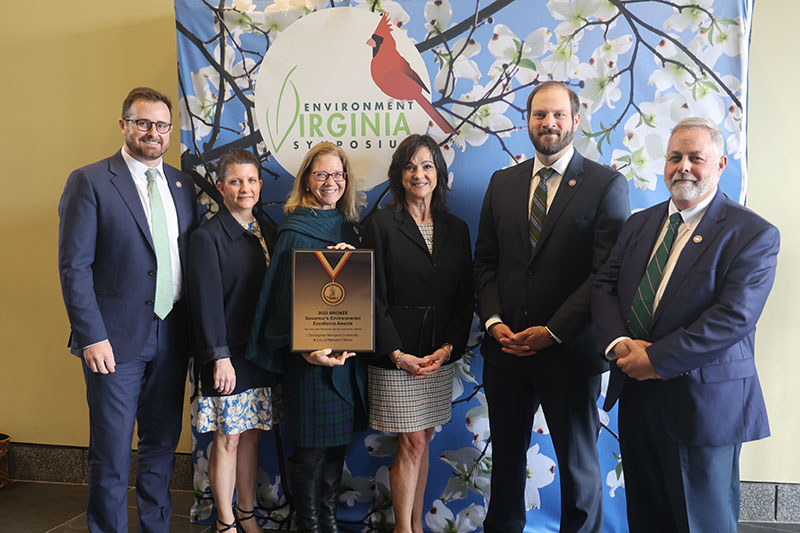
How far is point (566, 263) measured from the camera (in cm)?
214

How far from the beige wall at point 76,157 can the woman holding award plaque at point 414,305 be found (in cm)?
139

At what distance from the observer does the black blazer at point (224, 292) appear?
7.68 ft

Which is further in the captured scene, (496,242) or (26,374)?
(26,374)

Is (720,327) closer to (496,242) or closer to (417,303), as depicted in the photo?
(496,242)

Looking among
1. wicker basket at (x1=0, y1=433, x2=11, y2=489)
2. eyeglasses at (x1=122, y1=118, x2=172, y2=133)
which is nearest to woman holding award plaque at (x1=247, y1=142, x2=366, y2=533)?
eyeglasses at (x1=122, y1=118, x2=172, y2=133)

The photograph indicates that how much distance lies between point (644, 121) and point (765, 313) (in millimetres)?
1129

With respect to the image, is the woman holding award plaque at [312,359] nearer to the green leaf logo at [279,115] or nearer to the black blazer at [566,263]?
the green leaf logo at [279,115]

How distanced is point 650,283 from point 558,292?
350 mm

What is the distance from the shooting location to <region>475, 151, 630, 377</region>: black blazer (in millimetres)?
2104

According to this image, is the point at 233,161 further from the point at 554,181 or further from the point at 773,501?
the point at 773,501

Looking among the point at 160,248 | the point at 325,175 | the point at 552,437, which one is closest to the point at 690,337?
the point at 552,437

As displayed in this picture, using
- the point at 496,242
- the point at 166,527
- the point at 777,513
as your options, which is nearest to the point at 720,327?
the point at 496,242

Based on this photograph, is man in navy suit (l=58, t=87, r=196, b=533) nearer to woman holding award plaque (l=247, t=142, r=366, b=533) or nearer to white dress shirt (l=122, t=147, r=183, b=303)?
white dress shirt (l=122, t=147, r=183, b=303)

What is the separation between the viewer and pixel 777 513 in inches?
111
